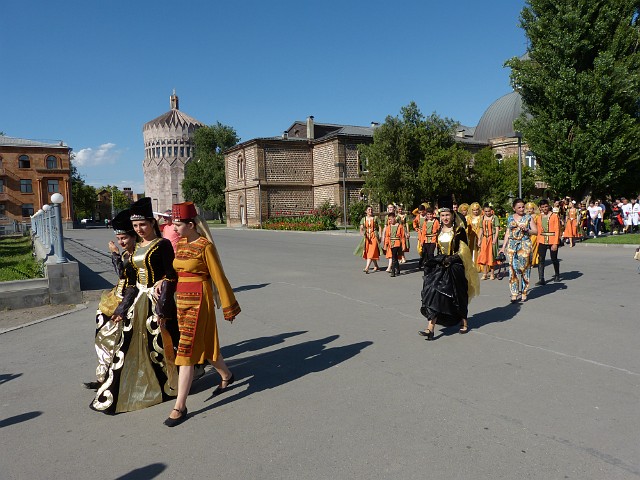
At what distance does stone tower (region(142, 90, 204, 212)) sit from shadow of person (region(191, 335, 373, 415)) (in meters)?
90.2

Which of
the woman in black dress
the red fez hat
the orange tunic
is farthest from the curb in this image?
the orange tunic

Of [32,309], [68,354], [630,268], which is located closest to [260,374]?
[68,354]

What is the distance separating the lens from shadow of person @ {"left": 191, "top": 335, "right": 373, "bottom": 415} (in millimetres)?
4926

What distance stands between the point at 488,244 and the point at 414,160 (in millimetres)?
23447

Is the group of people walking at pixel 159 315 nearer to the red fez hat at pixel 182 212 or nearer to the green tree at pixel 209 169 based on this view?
the red fez hat at pixel 182 212

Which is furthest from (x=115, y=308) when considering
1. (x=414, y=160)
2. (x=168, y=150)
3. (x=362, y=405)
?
(x=168, y=150)

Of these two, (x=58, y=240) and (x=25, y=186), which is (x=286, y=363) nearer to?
(x=58, y=240)

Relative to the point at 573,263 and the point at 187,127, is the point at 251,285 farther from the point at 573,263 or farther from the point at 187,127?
the point at 187,127

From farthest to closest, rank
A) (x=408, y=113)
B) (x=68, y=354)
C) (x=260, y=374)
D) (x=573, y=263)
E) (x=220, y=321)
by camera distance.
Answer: (x=408, y=113)
(x=573, y=263)
(x=220, y=321)
(x=68, y=354)
(x=260, y=374)

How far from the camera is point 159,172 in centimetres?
9481

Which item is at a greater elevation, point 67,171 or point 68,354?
point 67,171

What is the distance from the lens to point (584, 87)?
24.8 meters

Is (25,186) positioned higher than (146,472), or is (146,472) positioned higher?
(25,186)

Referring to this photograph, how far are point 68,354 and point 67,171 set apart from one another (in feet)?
239
